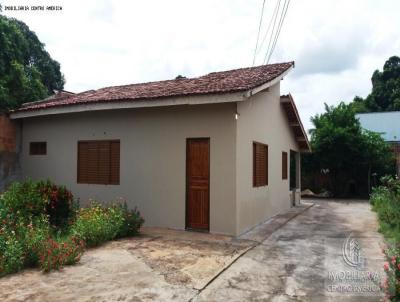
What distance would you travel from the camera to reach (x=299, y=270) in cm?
574

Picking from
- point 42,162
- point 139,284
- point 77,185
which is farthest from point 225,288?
point 42,162

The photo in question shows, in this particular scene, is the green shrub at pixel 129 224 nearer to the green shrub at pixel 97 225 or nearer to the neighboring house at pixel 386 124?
the green shrub at pixel 97 225

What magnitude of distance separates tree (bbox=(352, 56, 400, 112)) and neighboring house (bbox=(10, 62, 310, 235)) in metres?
35.5

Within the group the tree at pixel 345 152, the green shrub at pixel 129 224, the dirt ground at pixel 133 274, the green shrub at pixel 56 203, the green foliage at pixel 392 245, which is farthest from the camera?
the tree at pixel 345 152

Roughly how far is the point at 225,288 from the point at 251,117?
17.5ft

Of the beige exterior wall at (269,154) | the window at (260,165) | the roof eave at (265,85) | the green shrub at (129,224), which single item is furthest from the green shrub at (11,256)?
the window at (260,165)

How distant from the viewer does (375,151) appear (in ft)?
60.8

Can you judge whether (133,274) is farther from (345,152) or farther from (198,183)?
(345,152)

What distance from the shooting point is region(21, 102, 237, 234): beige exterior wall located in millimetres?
8234

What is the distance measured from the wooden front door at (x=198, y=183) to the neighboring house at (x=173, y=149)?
0.02m

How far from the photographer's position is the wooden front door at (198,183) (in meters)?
8.47

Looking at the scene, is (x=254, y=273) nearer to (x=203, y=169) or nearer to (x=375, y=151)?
(x=203, y=169)

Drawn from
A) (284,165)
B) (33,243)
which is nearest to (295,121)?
(284,165)

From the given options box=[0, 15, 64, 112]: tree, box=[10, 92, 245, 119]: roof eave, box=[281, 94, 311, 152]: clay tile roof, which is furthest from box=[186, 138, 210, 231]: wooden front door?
box=[0, 15, 64, 112]: tree
